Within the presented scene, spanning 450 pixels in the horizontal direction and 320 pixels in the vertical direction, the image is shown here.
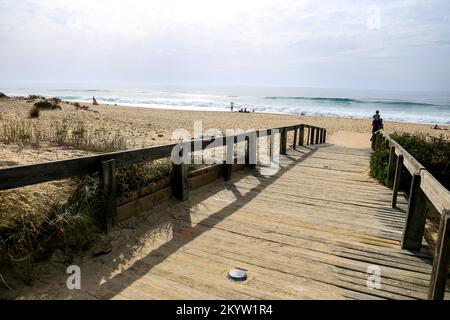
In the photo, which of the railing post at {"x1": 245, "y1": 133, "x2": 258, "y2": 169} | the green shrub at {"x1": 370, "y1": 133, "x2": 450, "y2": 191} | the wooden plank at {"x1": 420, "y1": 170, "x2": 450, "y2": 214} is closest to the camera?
the wooden plank at {"x1": 420, "y1": 170, "x2": 450, "y2": 214}

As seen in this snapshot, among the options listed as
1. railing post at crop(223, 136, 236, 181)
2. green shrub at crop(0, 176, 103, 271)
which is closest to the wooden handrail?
green shrub at crop(0, 176, 103, 271)

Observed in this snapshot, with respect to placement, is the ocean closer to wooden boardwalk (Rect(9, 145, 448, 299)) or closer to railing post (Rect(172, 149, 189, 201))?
wooden boardwalk (Rect(9, 145, 448, 299))

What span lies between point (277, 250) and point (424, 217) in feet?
5.95

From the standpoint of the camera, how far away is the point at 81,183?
388cm

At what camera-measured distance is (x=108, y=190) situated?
3760 mm

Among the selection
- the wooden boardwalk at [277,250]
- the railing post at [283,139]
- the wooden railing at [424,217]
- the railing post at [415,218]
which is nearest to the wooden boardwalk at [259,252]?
the wooden boardwalk at [277,250]

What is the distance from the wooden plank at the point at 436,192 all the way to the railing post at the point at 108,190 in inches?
133

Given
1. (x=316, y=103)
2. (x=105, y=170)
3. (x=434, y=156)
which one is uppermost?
(x=316, y=103)

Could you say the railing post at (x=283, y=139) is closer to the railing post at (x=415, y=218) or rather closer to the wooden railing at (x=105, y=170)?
the wooden railing at (x=105, y=170)

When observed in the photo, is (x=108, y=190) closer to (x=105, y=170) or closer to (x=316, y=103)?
(x=105, y=170)

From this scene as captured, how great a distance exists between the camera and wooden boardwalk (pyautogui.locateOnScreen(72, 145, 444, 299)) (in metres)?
2.98

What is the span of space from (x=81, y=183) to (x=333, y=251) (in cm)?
320

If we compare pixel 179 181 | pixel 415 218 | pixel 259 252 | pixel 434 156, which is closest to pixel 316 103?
pixel 434 156
